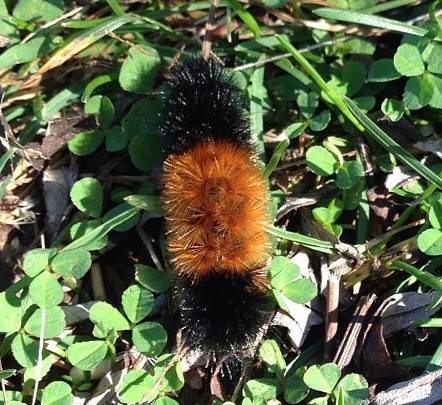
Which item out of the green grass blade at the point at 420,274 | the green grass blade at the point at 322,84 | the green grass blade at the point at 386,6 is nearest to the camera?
the green grass blade at the point at 420,274

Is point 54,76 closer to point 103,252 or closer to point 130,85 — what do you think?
point 130,85

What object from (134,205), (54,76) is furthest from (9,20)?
(134,205)

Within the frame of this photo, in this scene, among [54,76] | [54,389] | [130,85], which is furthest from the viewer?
[54,76]

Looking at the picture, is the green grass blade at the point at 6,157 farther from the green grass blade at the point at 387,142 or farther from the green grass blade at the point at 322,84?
the green grass blade at the point at 387,142

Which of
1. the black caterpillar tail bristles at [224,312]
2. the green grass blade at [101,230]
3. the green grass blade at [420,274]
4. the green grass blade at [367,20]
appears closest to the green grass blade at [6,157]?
the green grass blade at [101,230]

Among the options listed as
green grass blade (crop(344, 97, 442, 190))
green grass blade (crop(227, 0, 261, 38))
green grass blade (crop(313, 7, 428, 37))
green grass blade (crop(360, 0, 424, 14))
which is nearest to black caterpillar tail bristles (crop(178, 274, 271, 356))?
green grass blade (crop(344, 97, 442, 190))

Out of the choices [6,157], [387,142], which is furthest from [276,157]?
[6,157]
